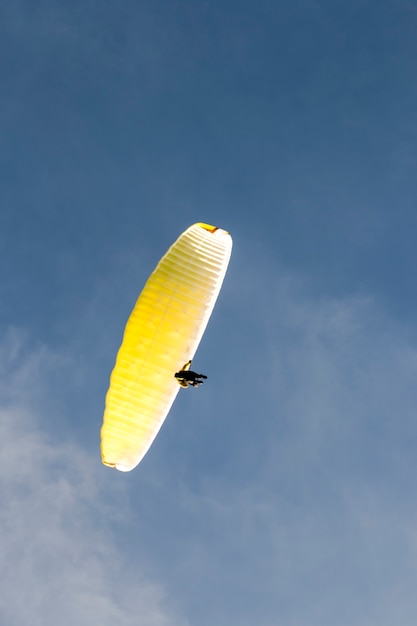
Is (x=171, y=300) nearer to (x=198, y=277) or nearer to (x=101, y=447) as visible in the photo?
(x=198, y=277)

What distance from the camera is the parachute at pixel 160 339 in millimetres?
36750

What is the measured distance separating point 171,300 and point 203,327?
9.50ft

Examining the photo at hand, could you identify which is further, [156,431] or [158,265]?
[156,431]

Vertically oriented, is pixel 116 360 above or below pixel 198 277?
below

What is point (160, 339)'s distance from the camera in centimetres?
3719

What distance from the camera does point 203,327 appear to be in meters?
38.8

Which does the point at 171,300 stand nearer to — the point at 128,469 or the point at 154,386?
the point at 154,386

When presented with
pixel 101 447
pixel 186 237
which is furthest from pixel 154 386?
pixel 186 237

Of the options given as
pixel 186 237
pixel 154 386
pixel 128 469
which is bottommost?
pixel 128 469

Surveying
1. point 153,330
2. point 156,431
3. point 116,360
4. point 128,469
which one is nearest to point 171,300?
point 153,330

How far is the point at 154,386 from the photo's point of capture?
37.9 meters

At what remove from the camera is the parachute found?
36.8m

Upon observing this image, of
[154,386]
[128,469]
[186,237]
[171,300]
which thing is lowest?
[128,469]

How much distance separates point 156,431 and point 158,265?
396 inches
